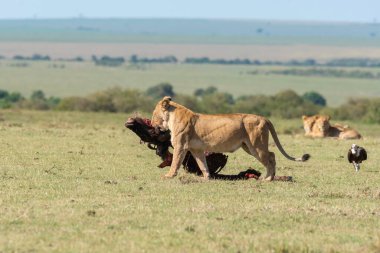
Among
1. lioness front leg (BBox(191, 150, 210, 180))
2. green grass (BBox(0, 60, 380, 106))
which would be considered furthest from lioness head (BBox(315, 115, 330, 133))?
green grass (BBox(0, 60, 380, 106))

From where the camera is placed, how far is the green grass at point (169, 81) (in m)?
93.2

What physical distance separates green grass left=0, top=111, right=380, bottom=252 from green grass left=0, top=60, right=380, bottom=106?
6588cm

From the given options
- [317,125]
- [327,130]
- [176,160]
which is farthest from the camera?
[317,125]

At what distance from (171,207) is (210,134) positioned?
3.12 m

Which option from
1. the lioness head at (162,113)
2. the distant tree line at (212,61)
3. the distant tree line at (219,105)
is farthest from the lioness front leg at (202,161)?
the distant tree line at (212,61)

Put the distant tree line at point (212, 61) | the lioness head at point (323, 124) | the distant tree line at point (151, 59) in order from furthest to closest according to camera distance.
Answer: the distant tree line at point (151, 59) < the distant tree line at point (212, 61) < the lioness head at point (323, 124)

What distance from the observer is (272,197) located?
1271 cm

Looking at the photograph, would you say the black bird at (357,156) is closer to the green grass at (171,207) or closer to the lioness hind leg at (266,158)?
the green grass at (171,207)

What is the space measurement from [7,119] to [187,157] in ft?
54.6

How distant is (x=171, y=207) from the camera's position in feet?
37.9

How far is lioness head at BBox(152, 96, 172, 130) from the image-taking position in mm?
14602

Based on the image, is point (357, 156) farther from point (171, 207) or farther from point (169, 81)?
point (169, 81)

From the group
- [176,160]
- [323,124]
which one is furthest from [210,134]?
[323,124]

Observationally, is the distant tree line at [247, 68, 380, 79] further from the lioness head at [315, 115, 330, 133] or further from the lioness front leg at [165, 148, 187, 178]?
the lioness front leg at [165, 148, 187, 178]
